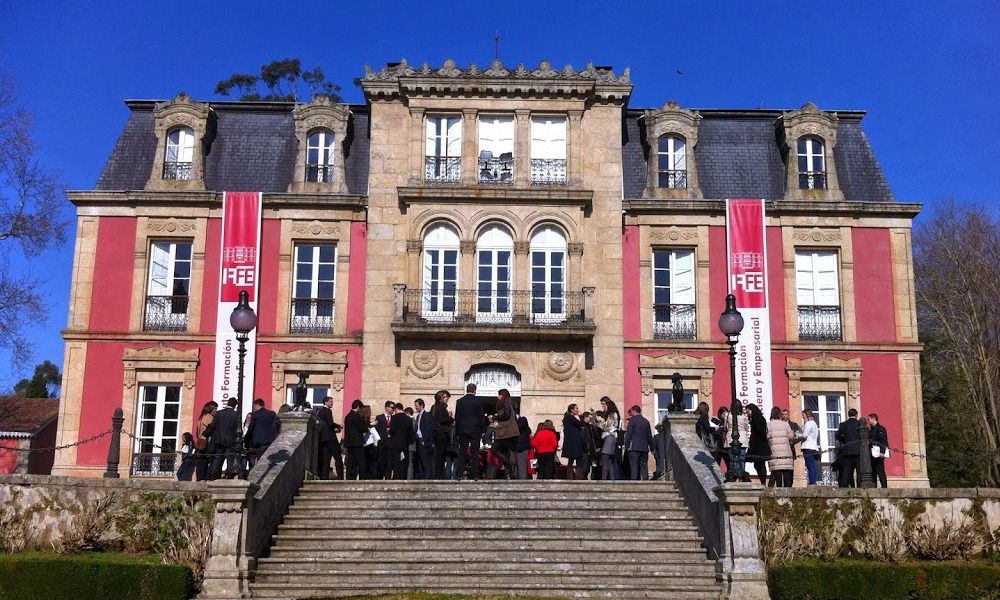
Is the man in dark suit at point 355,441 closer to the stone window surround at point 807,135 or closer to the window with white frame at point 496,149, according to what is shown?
the window with white frame at point 496,149

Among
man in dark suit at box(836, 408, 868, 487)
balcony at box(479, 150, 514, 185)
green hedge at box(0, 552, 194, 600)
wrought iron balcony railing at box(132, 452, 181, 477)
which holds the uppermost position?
balcony at box(479, 150, 514, 185)

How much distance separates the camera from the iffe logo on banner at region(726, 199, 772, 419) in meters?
28.0

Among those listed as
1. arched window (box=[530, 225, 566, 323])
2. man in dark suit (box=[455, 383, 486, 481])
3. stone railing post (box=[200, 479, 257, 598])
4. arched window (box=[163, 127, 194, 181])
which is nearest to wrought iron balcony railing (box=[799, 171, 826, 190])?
arched window (box=[530, 225, 566, 323])

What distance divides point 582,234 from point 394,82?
6303 millimetres

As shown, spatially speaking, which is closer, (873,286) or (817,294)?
(873,286)

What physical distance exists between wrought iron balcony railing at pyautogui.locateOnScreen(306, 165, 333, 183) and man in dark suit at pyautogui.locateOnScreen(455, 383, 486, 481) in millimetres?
11709

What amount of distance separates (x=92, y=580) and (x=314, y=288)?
48.2 ft

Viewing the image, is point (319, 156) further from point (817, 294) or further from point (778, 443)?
point (778, 443)

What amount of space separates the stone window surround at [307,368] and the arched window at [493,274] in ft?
12.3

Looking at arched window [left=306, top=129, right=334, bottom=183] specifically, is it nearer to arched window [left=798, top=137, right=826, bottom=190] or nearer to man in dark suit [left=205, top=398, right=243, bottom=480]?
man in dark suit [left=205, top=398, right=243, bottom=480]

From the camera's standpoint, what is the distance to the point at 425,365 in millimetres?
27578

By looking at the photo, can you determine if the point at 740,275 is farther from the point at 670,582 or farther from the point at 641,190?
the point at 670,582

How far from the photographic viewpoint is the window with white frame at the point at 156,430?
2734cm

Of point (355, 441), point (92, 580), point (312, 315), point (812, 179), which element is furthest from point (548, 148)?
Answer: point (92, 580)
